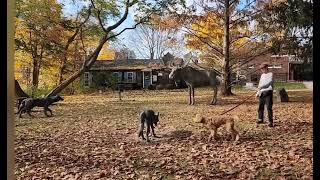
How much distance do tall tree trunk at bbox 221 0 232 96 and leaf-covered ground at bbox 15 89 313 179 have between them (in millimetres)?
43

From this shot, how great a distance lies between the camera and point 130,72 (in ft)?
5.80

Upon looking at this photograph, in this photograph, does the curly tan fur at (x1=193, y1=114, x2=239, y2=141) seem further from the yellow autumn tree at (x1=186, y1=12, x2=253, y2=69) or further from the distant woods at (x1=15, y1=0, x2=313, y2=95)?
the yellow autumn tree at (x1=186, y1=12, x2=253, y2=69)

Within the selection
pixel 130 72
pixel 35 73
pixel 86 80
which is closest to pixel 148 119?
pixel 130 72

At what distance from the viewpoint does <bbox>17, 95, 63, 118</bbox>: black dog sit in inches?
68.1

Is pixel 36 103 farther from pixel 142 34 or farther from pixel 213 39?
pixel 213 39

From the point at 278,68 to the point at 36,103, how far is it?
3.35 ft

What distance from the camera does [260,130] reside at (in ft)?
5.60

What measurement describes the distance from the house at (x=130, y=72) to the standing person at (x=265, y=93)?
1.20 feet

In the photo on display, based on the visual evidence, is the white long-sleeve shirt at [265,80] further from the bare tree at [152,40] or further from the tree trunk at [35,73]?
the tree trunk at [35,73]

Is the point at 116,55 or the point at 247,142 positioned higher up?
the point at 116,55

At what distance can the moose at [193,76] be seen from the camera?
1.75 meters
